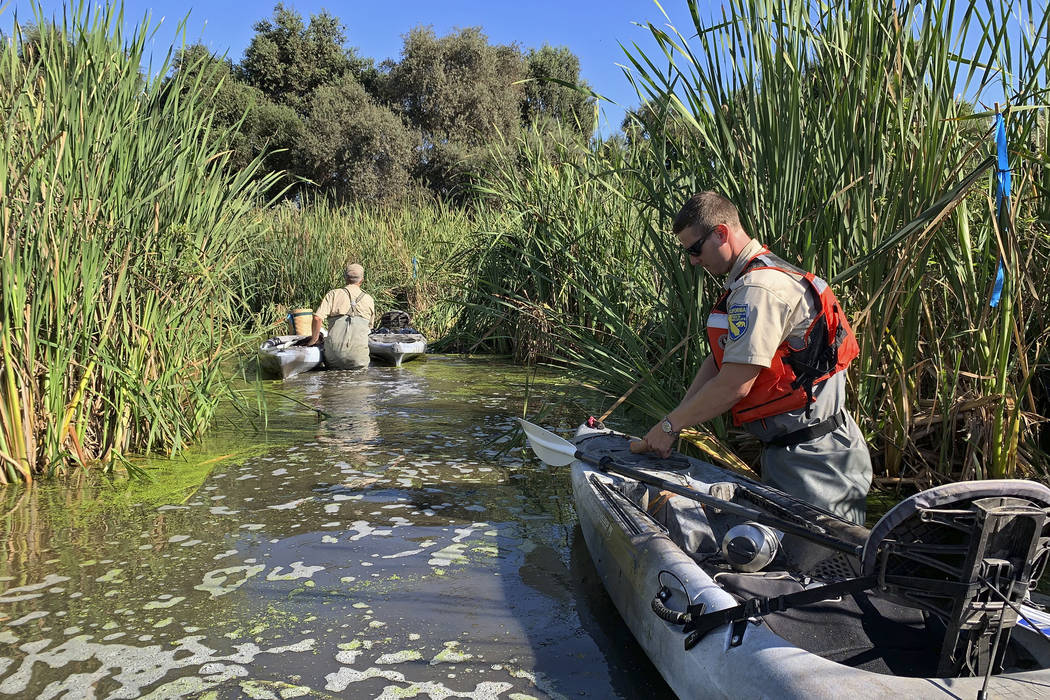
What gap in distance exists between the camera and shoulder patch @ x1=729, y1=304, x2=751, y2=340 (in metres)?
3.19

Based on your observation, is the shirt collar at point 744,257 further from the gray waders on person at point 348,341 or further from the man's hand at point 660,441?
the gray waders on person at point 348,341

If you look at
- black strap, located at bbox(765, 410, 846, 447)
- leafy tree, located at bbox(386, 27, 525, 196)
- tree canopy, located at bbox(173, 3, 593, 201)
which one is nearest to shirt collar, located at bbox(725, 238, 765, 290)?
black strap, located at bbox(765, 410, 846, 447)

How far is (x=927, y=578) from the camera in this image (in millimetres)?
2223

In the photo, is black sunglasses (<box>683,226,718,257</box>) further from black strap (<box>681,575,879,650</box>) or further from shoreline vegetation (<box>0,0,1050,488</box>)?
black strap (<box>681,575,879,650</box>)

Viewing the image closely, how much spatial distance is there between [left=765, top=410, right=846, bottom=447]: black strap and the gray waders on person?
26.7 feet

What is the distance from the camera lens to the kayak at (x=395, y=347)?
11.4 metres

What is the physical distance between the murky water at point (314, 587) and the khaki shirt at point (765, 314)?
3.88ft

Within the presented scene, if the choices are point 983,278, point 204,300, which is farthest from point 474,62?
point 983,278

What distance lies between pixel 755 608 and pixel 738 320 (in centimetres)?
118

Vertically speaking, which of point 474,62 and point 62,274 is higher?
point 474,62

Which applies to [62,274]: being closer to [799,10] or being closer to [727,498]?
[727,498]

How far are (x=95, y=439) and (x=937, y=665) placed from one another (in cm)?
478

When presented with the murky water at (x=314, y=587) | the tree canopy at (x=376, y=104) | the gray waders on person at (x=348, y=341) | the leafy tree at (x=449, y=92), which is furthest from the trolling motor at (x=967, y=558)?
the leafy tree at (x=449, y=92)

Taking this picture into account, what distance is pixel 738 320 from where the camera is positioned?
3.22 meters
